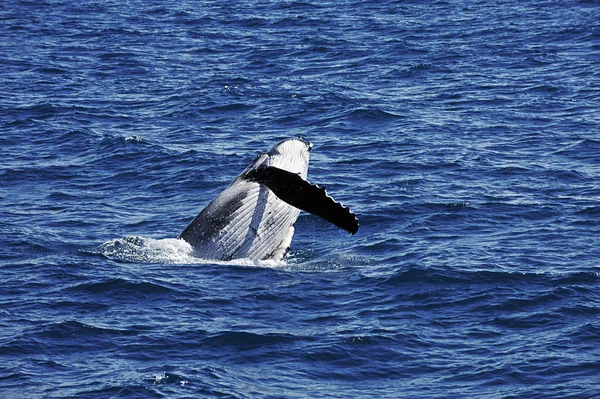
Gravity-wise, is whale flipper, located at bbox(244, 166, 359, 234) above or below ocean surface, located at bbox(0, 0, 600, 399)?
above

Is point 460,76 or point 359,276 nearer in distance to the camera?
point 359,276

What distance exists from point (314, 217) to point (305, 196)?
18.1ft

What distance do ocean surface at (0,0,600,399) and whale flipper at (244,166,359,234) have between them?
1.41m

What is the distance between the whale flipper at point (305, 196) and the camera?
21.5 metres

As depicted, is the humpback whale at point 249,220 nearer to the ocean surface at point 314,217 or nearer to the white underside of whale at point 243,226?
the white underside of whale at point 243,226

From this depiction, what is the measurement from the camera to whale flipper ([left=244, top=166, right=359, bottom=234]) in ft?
70.6

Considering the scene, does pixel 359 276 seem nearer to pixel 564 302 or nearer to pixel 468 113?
pixel 564 302

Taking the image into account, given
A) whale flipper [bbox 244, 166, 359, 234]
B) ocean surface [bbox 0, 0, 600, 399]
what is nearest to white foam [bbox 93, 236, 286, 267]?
ocean surface [bbox 0, 0, 600, 399]

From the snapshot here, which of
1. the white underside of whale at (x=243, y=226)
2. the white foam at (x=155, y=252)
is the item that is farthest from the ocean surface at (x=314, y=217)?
the white underside of whale at (x=243, y=226)

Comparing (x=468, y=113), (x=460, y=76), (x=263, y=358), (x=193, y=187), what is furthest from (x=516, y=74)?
(x=263, y=358)

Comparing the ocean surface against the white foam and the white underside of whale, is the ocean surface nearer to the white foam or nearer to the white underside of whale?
the white foam

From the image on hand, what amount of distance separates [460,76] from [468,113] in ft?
18.2

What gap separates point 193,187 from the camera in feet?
99.8

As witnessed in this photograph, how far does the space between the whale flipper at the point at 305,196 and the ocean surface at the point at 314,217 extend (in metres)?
1.41
